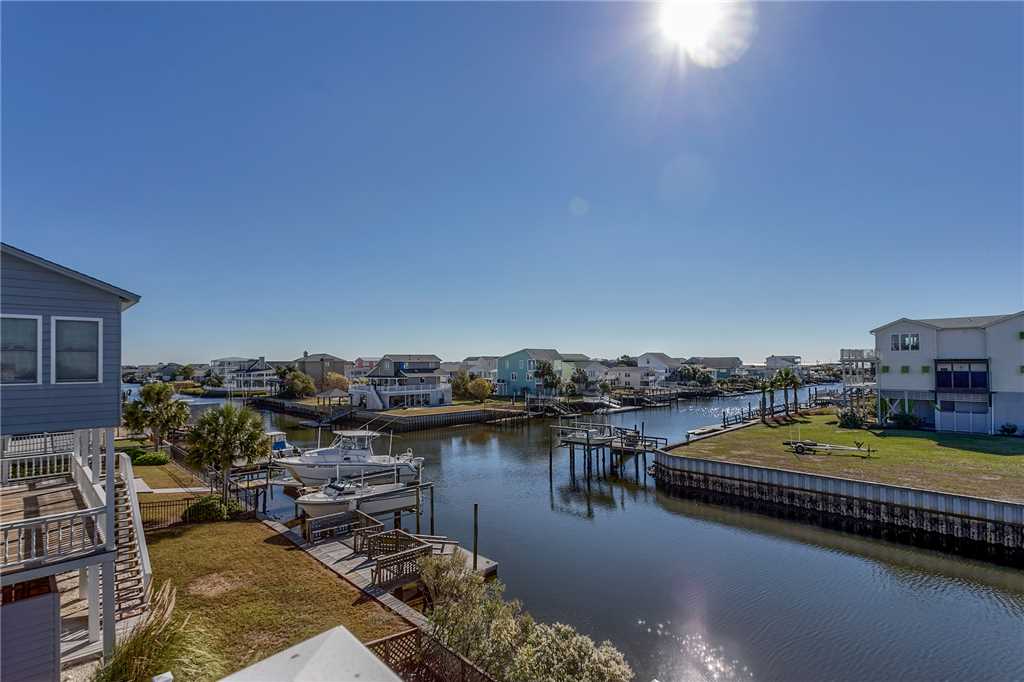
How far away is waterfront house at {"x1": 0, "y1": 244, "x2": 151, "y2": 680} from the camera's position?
26.7 ft

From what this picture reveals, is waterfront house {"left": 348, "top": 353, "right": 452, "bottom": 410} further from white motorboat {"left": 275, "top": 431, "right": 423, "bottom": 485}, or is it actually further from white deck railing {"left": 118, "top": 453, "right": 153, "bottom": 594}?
white deck railing {"left": 118, "top": 453, "right": 153, "bottom": 594}

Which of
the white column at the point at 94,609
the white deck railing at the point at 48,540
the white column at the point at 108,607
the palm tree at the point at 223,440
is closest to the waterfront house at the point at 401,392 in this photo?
the palm tree at the point at 223,440

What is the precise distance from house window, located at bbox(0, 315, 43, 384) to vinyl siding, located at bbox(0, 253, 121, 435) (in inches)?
3.5

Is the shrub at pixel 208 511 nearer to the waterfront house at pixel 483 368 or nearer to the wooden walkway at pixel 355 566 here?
the wooden walkway at pixel 355 566

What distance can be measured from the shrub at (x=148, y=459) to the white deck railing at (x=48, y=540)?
74.7 ft

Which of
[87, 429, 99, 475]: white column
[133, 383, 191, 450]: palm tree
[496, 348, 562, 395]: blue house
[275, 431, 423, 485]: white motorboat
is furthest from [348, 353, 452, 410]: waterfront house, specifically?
[87, 429, 99, 475]: white column

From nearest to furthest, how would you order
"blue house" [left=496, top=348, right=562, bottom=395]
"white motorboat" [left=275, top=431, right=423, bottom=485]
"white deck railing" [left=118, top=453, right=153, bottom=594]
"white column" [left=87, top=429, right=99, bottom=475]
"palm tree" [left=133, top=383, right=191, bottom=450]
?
"white column" [left=87, top=429, right=99, bottom=475], "white deck railing" [left=118, top=453, right=153, bottom=594], "white motorboat" [left=275, top=431, right=423, bottom=485], "palm tree" [left=133, top=383, right=191, bottom=450], "blue house" [left=496, top=348, right=562, bottom=395]

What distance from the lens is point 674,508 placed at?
26.9 meters

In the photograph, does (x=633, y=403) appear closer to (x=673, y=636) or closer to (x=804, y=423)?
(x=804, y=423)

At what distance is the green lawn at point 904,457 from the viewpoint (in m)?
23.2

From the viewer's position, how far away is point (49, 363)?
8781 millimetres

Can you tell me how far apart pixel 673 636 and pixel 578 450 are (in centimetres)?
2936

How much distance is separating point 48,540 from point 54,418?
8.33 ft

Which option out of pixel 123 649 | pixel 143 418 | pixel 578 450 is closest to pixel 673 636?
pixel 123 649
